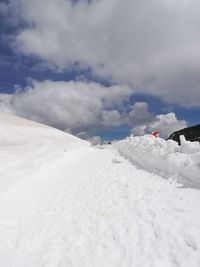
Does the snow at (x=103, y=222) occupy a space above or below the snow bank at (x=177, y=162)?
below

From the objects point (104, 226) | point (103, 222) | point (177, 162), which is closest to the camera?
point (104, 226)

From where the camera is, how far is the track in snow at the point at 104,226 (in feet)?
17.4

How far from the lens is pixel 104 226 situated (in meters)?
6.87

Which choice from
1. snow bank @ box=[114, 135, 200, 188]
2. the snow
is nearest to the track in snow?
the snow

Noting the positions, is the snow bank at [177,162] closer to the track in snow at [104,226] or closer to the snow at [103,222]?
the snow at [103,222]

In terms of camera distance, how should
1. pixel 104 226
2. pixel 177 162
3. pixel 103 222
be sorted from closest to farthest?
pixel 104 226, pixel 103 222, pixel 177 162

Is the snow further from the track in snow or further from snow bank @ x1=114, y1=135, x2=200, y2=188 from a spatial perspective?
snow bank @ x1=114, y1=135, x2=200, y2=188

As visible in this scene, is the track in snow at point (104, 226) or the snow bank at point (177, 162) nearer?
the track in snow at point (104, 226)

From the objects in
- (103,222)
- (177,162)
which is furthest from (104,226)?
(177,162)

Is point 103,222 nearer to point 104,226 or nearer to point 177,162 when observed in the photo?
point 104,226

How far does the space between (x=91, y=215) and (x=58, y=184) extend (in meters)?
5.41

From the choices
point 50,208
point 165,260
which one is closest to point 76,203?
point 50,208

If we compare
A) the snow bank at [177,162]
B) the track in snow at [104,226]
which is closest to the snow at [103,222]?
the track in snow at [104,226]

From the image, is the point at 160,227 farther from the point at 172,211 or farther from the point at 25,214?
the point at 25,214
